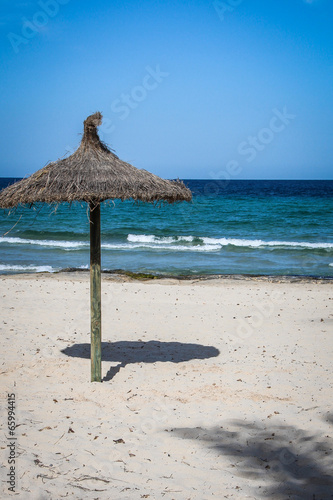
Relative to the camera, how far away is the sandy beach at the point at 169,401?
11.7 ft

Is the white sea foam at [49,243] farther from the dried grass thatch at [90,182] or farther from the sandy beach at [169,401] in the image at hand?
the dried grass thatch at [90,182]

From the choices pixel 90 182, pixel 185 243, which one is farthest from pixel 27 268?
pixel 90 182

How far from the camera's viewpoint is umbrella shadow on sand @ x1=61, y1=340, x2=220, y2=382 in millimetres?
6285

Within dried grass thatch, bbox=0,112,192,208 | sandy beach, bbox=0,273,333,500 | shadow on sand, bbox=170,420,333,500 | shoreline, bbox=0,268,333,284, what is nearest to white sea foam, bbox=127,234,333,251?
shoreline, bbox=0,268,333,284

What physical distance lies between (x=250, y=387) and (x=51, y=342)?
317 centimetres

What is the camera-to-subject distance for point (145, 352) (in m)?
6.57

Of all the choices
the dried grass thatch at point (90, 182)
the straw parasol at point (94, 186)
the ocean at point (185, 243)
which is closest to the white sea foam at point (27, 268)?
the ocean at point (185, 243)

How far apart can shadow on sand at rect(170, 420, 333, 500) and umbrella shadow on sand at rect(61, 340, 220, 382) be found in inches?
76.3

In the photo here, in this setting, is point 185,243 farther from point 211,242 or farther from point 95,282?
point 95,282

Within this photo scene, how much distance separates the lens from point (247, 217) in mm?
31406

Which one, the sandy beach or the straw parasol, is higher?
the straw parasol

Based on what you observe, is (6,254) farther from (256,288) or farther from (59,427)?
(59,427)

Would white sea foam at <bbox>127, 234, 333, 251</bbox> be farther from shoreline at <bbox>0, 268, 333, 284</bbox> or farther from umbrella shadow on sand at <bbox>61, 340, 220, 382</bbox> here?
umbrella shadow on sand at <bbox>61, 340, 220, 382</bbox>

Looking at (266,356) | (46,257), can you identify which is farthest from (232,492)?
(46,257)
